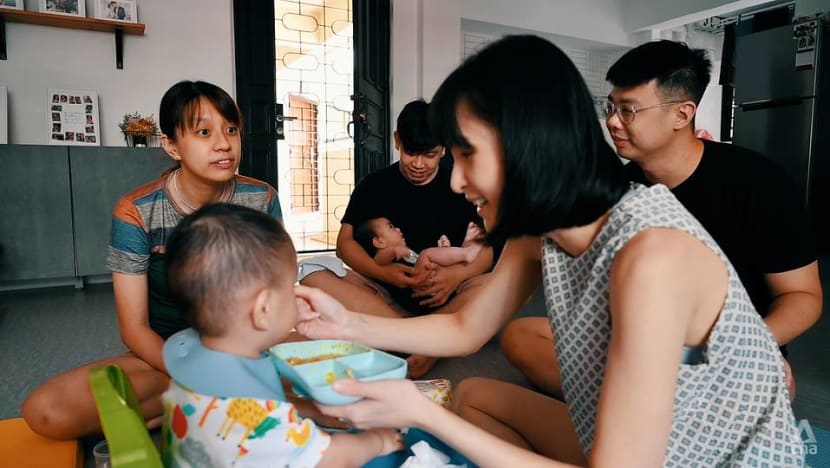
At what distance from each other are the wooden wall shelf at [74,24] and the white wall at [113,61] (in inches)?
1.6

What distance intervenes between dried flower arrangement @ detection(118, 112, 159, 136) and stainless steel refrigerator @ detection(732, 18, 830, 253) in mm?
5077

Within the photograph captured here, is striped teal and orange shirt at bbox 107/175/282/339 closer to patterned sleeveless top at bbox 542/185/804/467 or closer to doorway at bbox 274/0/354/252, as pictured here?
patterned sleeveless top at bbox 542/185/804/467

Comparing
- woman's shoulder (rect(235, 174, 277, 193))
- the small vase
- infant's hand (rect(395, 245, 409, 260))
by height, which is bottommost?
infant's hand (rect(395, 245, 409, 260))

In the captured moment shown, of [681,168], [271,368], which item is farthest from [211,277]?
[681,168]

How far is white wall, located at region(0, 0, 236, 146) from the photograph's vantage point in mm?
3650

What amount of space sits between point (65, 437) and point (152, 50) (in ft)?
11.0

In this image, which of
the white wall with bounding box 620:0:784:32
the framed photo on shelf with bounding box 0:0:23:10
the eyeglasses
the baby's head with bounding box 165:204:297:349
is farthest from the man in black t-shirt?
the white wall with bounding box 620:0:784:32

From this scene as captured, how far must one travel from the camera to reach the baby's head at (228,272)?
896mm

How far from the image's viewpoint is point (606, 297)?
2.75 feet

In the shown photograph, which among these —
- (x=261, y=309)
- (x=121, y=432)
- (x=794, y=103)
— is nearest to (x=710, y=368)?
(x=261, y=309)

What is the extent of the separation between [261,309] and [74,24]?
3.77m

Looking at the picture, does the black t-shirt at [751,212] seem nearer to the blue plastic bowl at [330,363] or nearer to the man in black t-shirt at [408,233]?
the man in black t-shirt at [408,233]

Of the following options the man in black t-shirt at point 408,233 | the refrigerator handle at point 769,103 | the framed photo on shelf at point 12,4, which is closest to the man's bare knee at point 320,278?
the man in black t-shirt at point 408,233

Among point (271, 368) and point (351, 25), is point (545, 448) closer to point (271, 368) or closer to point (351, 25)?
point (271, 368)
